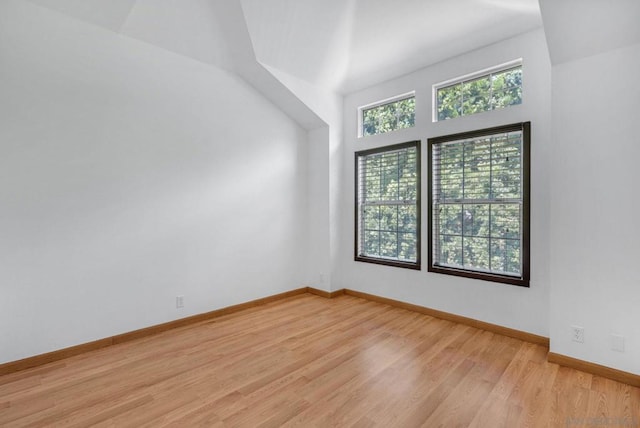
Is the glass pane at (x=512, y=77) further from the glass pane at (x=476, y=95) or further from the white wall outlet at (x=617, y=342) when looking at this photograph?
the white wall outlet at (x=617, y=342)

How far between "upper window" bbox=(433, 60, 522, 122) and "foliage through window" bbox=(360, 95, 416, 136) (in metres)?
0.35

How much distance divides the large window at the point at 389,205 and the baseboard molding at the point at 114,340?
168cm

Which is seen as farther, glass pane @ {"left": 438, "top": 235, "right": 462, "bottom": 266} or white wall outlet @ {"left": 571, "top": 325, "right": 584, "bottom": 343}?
A: glass pane @ {"left": 438, "top": 235, "right": 462, "bottom": 266}

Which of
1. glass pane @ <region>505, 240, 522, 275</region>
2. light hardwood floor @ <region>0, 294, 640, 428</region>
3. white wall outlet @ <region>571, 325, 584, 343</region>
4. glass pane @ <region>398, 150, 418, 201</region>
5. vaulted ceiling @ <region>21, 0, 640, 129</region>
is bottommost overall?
light hardwood floor @ <region>0, 294, 640, 428</region>

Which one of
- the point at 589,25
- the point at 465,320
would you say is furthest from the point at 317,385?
the point at 589,25

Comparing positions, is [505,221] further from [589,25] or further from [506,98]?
[589,25]

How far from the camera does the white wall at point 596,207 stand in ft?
7.36

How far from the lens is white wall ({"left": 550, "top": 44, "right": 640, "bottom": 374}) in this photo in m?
2.24

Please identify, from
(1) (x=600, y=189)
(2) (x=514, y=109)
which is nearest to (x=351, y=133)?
(2) (x=514, y=109)

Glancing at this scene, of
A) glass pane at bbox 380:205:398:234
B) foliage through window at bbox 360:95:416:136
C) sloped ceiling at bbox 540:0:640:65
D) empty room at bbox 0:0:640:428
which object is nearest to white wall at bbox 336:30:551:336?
empty room at bbox 0:0:640:428

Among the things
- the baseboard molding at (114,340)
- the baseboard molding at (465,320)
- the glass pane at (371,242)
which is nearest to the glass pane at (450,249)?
the baseboard molding at (465,320)

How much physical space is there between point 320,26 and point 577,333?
12.1 ft

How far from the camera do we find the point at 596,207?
2375mm

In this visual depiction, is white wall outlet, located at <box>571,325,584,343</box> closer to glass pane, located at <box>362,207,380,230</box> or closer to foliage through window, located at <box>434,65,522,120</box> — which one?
foliage through window, located at <box>434,65,522,120</box>
